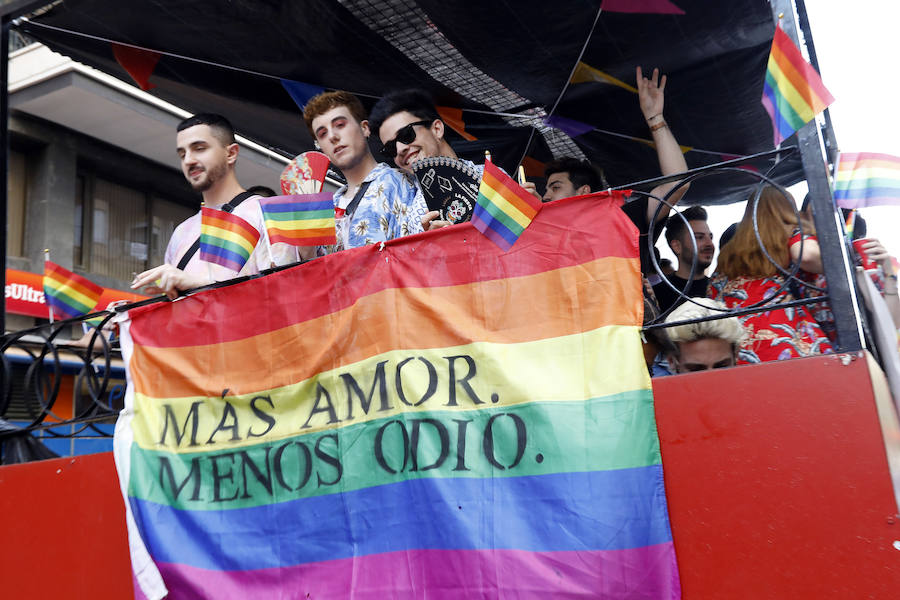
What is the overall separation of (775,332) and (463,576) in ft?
Answer: 5.72

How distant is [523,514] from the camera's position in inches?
115

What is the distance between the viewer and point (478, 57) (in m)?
5.19

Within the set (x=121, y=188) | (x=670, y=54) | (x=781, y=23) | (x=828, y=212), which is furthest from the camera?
(x=121, y=188)

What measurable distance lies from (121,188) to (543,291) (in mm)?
15068

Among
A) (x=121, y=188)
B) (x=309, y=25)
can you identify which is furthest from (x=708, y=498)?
(x=121, y=188)

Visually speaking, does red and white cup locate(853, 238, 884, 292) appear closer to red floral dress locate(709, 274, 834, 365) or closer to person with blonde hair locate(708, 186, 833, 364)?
person with blonde hair locate(708, 186, 833, 364)

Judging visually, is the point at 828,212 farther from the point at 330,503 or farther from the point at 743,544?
the point at 330,503

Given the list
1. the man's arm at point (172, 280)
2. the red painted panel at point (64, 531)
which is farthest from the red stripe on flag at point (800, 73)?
the red painted panel at point (64, 531)

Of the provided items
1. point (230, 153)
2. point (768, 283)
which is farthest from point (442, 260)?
point (230, 153)

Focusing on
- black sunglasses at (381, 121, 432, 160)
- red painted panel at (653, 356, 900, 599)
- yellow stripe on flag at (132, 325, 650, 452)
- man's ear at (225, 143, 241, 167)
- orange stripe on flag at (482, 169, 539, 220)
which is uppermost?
man's ear at (225, 143, 241, 167)

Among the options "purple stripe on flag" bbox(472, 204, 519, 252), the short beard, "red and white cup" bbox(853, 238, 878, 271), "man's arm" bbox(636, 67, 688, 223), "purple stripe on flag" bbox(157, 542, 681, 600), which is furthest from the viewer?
the short beard

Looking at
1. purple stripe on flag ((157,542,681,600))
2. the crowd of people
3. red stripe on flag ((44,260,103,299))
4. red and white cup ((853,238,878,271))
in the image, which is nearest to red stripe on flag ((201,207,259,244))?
the crowd of people

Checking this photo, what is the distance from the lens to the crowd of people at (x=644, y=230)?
341 centimetres

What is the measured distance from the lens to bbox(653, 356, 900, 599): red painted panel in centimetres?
245
